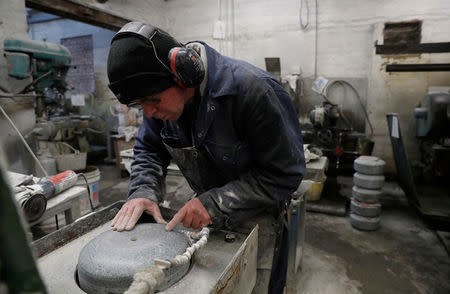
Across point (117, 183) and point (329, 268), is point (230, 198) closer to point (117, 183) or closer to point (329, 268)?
point (329, 268)

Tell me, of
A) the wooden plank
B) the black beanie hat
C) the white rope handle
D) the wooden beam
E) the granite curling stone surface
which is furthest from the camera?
the wooden plank

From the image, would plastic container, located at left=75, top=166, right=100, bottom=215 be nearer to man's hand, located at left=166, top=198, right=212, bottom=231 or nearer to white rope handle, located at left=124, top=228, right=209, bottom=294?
man's hand, located at left=166, top=198, right=212, bottom=231

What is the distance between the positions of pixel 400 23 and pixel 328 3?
1155 millimetres

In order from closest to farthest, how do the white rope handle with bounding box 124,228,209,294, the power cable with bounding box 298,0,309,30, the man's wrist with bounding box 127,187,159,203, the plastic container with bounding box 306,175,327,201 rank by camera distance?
the white rope handle with bounding box 124,228,209,294 → the man's wrist with bounding box 127,187,159,203 → the plastic container with bounding box 306,175,327,201 → the power cable with bounding box 298,0,309,30

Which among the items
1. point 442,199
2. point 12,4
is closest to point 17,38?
point 12,4

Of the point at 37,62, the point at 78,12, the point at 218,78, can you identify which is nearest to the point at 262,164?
the point at 218,78

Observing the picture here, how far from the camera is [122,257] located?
81 cm

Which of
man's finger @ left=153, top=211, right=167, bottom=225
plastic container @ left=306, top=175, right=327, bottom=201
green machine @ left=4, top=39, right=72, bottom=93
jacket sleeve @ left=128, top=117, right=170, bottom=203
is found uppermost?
green machine @ left=4, top=39, right=72, bottom=93

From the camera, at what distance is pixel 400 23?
167 inches

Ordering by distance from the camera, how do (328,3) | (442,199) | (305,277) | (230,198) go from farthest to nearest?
(328,3)
(442,199)
(305,277)
(230,198)

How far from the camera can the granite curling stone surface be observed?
77 cm

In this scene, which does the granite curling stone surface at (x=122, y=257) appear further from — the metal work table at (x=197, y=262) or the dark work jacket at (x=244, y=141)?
the dark work jacket at (x=244, y=141)

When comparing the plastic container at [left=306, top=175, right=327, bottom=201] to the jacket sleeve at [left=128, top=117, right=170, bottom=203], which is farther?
the plastic container at [left=306, top=175, right=327, bottom=201]

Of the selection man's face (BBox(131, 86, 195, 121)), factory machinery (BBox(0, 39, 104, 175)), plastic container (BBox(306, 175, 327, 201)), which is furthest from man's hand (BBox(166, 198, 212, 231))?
plastic container (BBox(306, 175, 327, 201))
